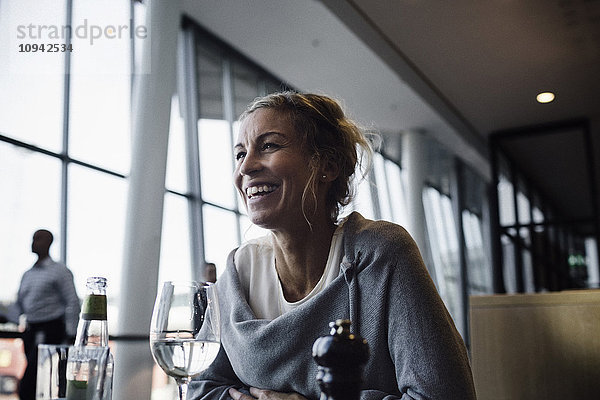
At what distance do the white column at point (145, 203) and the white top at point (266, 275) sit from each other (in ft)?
8.75

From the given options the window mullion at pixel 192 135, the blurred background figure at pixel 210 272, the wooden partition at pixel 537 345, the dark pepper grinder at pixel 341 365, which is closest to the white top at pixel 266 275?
the dark pepper grinder at pixel 341 365

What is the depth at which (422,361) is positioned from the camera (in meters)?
1.02

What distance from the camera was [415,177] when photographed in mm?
7691

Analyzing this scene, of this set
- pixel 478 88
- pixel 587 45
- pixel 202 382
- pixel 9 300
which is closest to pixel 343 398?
pixel 202 382

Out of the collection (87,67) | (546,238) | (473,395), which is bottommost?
(473,395)

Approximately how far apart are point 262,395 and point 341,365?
662 mm

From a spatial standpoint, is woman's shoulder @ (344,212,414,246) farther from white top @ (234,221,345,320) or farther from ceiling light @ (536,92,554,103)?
ceiling light @ (536,92,554,103)

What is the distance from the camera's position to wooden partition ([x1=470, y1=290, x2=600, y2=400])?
75.0 inches

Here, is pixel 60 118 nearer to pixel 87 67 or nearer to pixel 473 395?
pixel 87 67

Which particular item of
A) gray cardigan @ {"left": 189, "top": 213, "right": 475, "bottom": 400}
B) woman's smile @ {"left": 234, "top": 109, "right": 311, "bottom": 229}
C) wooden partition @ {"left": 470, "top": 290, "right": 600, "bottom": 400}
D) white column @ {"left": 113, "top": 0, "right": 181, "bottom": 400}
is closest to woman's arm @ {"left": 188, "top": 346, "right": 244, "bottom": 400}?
gray cardigan @ {"left": 189, "top": 213, "right": 475, "bottom": 400}

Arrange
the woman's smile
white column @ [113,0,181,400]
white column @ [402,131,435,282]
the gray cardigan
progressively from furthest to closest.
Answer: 1. white column @ [402,131,435,282]
2. white column @ [113,0,181,400]
3. the woman's smile
4. the gray cardigan

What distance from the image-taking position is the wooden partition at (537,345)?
6.25ft

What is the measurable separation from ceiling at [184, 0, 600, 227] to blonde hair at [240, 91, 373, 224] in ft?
8.52

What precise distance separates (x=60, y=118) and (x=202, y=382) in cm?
318
